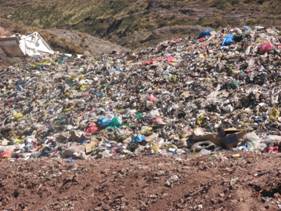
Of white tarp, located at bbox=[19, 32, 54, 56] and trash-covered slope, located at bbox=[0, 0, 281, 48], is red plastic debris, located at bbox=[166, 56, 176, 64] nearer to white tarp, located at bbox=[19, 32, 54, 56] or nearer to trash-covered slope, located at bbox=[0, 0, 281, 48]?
white tarp, located at bbox=[19, 32, 54, 56]

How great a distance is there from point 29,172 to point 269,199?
3.49m

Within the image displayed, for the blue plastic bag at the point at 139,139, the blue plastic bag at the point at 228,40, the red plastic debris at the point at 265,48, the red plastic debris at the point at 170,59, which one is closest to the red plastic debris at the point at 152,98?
the blue plastic bag at the point at 139,139

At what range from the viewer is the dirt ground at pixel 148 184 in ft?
19.2

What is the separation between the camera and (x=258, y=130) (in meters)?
8.70

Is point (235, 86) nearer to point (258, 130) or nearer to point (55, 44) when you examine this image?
point (258, 130)

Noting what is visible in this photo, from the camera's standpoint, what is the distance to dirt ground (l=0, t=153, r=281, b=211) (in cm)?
584

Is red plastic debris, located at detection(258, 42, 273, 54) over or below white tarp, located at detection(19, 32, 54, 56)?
over

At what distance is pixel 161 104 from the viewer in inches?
410

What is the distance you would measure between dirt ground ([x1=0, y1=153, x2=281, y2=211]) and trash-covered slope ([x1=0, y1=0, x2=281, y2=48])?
37544mm

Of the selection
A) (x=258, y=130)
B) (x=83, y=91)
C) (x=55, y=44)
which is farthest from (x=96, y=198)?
(x=55, y=44)

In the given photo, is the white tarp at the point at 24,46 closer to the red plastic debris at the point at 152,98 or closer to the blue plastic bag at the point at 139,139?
the red plastic debris at the point at 152,98

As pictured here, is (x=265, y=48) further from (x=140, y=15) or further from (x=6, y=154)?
(x=140, y=15)

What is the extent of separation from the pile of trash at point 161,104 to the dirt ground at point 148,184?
1.12 meters

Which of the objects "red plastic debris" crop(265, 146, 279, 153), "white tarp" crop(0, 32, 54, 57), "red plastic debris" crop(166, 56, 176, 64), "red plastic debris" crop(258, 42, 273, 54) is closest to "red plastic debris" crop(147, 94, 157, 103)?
"red plastic debris" crop(166, 56, 176, 64)
